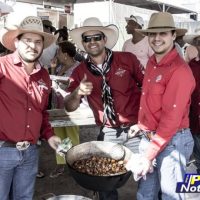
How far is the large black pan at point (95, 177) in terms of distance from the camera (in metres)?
2.74

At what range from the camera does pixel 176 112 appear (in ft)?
8.84

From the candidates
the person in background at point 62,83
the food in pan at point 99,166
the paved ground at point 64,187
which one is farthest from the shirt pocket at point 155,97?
the person in background at point 62,83

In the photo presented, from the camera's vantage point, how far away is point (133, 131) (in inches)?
135

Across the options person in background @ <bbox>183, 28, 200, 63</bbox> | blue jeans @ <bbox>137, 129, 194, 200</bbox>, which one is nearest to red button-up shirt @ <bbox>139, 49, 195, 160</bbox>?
blue jeans @ <bbox>137, 129, 194, 200</bbox>

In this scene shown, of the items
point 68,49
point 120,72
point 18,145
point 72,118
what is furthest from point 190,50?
point 18,145

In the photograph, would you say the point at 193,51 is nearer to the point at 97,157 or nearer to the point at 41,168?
the point at 97,157

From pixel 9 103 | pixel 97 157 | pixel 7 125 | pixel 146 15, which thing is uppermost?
pixel 146 15

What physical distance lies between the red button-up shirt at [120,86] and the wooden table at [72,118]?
575 mm

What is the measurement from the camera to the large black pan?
2.74m

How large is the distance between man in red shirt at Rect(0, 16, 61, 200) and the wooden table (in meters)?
1.10

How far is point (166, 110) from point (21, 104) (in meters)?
1.20

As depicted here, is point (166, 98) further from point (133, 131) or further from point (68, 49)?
point (68, 49)

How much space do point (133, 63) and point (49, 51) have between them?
2.82m

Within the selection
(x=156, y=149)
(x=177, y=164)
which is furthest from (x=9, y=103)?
(x=177, y=164)
